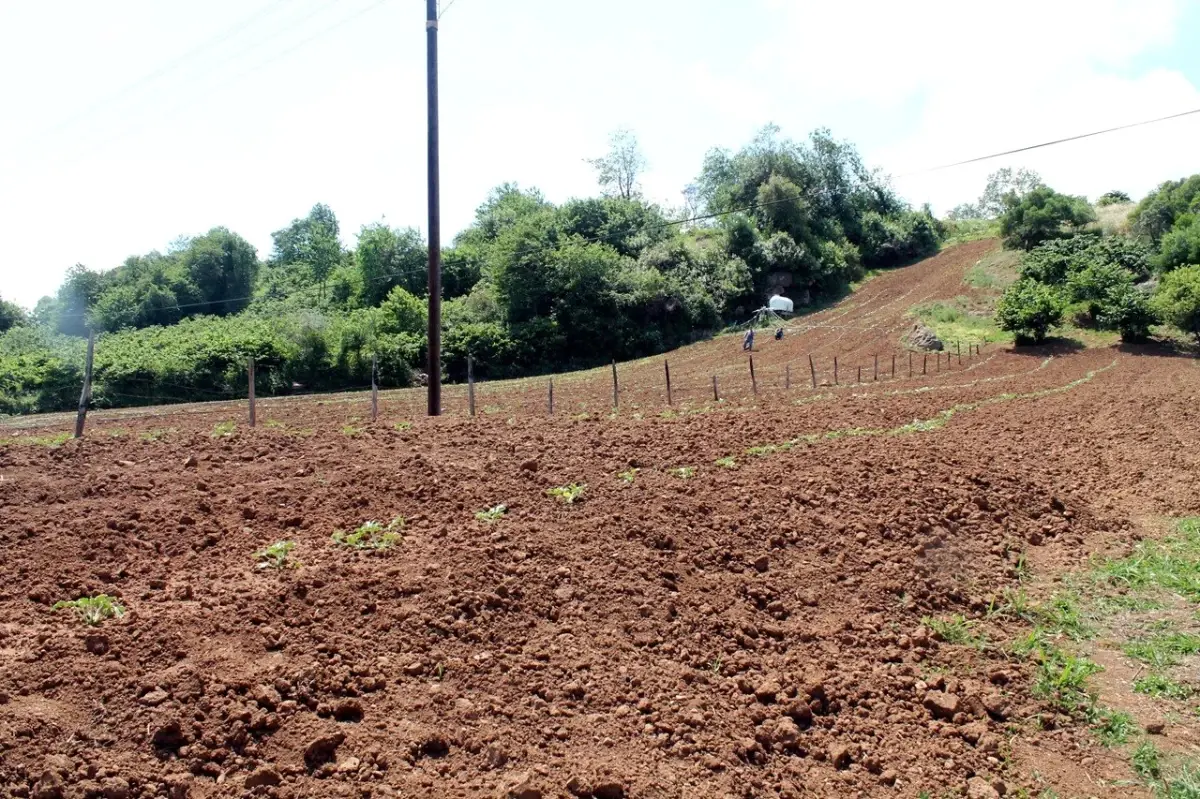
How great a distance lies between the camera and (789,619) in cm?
652

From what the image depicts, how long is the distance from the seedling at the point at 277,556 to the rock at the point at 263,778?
7.24 ft

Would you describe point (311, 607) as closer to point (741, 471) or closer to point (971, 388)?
point (741, 471)

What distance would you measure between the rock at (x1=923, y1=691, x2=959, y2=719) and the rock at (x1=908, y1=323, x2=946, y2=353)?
1346 inches

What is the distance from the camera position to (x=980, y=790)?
15.8 ft

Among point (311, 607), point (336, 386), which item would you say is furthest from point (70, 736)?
point (336, 386)

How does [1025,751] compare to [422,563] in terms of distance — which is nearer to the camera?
[1025,751]

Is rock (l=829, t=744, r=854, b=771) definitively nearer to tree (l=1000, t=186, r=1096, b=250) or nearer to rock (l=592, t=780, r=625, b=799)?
rock (l=592, t=780, r=625, b=799)

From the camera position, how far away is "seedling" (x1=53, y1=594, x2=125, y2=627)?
5309mm

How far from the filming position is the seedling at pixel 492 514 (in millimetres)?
7422

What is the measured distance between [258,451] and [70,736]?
5665mm

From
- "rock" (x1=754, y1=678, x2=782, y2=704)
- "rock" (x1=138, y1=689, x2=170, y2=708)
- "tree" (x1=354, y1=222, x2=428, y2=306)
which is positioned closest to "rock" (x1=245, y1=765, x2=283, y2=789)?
"rock" (x1=138, y1=689, x2=170, y2=708)

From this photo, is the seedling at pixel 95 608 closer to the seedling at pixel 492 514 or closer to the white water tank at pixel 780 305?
the seedling at pixel 492 514

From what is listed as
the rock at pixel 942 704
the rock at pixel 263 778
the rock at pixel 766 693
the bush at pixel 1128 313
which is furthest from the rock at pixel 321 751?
the bush at pixel 1128 313

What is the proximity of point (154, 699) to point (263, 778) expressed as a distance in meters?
0.84
